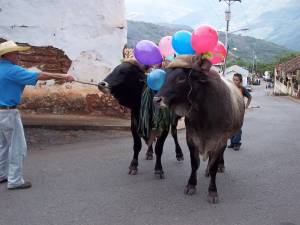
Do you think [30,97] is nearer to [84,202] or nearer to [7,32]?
[7,32]

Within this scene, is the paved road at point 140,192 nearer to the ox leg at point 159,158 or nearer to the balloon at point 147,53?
the ox leg at point 159,158

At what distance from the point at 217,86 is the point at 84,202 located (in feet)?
7.01

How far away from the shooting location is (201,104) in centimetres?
566

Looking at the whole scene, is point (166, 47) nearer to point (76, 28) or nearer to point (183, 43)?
point (183, 43)

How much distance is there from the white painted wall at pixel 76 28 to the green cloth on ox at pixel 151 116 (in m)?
5.15

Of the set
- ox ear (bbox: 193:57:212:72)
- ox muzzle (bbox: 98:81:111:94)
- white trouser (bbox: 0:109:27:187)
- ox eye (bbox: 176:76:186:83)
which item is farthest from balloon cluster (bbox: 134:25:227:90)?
white trouser (bbox: 0:109:27:187)

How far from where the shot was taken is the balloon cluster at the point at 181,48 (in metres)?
5.59

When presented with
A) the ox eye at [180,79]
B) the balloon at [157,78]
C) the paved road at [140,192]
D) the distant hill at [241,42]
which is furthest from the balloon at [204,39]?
the distant hill at [241,42]

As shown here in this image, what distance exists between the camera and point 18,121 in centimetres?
604

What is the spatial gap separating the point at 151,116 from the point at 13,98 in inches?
77.3

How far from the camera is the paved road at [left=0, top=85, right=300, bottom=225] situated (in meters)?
5.14

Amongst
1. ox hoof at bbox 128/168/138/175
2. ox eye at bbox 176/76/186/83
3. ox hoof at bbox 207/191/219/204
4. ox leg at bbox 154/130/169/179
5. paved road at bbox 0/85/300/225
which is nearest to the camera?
paved road at bbox 0/85/300/225

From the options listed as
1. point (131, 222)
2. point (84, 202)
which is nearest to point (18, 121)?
point (84, 202)

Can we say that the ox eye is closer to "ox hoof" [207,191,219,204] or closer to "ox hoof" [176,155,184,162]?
"ox hoof" [207,191,219,204]
